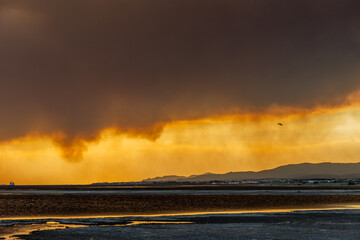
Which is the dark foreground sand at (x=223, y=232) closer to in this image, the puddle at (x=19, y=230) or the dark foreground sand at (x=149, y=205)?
the puddle at (x=19, y=230)

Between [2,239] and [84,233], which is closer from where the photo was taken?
[2,239]

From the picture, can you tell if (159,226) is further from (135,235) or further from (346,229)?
(346,229)

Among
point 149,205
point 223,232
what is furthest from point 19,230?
point 149,205

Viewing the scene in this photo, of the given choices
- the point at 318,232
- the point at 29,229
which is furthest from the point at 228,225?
the point at 29,229

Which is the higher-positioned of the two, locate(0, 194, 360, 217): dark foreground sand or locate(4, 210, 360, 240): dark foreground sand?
locate(0, 194, 360, 217): dark foreground sand

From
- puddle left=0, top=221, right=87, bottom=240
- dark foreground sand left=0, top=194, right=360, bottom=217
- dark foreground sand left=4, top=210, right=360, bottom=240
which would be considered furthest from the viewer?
dark foreground sand left=0, top=194, right=360, bottom=217

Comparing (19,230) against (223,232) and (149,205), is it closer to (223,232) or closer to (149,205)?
(223,232)

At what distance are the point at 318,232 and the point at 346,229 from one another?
343 cm

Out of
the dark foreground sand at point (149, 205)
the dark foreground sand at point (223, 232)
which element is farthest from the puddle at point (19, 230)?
the dark foreground sand at point (149, 205)

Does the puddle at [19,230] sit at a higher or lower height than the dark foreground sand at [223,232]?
higher

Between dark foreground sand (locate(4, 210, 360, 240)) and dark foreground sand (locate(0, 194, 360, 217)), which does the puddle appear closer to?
Answer: dark foreground sand (locate(4, 210, 360, 240))

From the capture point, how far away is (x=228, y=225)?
159ft

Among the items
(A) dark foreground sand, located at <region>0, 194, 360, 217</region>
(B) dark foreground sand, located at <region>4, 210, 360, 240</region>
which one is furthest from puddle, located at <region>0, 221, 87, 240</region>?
(A) dark foreground sand, located at <region>0, 194, 360, 217</region>

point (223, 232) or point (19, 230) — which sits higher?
point (19, 230)
